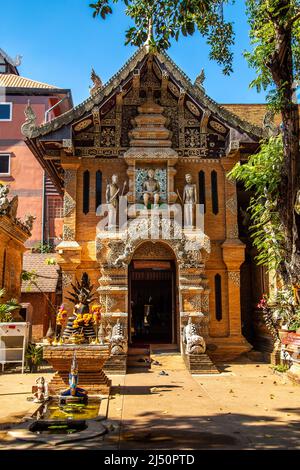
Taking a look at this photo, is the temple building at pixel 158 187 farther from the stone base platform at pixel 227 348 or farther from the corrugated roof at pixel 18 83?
the corrugated roof at pixel 18 83

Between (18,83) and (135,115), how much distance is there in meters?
17.4

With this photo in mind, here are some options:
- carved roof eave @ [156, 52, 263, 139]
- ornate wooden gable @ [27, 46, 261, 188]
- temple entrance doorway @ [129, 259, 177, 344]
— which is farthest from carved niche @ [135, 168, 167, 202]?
temple entrance doorway @ [129, 259, 177, 344]

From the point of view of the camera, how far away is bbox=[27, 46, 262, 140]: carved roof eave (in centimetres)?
1575

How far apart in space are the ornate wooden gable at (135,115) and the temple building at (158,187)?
0.04 metres

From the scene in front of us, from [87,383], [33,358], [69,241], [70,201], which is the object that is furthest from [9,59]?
[87,383]

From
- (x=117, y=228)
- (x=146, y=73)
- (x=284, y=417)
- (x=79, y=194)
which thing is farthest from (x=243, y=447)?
(x=146, y=73)

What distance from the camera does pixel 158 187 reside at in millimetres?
15898

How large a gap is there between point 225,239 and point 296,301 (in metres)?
5.84

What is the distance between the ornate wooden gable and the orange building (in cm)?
1137

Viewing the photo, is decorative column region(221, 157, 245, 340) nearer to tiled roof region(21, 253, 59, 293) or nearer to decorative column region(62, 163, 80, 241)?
decorative column region(62, 163, 80, 241)

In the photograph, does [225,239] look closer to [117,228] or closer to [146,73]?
[117,228]

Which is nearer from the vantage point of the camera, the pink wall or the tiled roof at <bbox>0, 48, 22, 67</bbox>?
the pink wall

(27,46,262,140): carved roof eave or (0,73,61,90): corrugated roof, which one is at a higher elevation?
(0,73,61,90): corrugated roof

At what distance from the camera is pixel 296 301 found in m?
10.4
